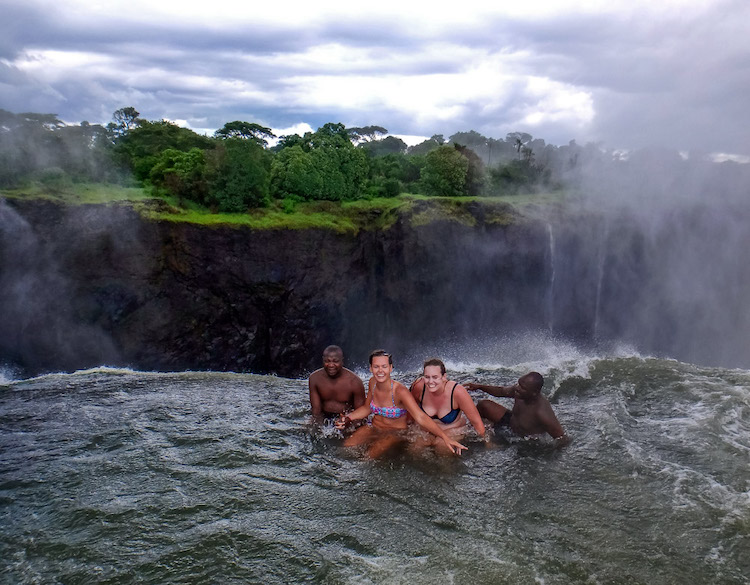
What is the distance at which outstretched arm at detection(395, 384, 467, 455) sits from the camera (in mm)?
6250

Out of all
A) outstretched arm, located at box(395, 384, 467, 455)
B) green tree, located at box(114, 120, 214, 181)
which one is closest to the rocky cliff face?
green tree, located at box(114, 120, 214, 181)

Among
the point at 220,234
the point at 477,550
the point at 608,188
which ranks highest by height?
the point at 608,188

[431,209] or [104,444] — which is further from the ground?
[431,209]

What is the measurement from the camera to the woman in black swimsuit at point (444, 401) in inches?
254

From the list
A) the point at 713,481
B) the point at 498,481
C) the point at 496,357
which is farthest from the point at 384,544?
the point at 496,357

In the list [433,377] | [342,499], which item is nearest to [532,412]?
[433,377]

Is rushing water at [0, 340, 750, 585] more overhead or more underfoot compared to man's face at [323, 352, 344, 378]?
more underfoot

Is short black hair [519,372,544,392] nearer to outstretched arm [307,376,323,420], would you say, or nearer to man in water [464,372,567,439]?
man in water [464,372,567,439]

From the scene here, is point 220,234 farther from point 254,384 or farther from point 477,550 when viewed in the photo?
point 477,550

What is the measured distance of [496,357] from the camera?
15391 mm

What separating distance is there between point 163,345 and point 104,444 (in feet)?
23.2

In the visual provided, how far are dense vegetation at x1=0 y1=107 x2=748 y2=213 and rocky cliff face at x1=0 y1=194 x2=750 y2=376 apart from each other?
1.41 metres

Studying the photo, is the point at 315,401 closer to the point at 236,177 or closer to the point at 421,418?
the point at 421,418

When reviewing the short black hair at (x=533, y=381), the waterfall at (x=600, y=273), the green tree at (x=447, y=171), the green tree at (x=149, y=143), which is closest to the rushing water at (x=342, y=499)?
the short black hair at (x=533, y=381)
